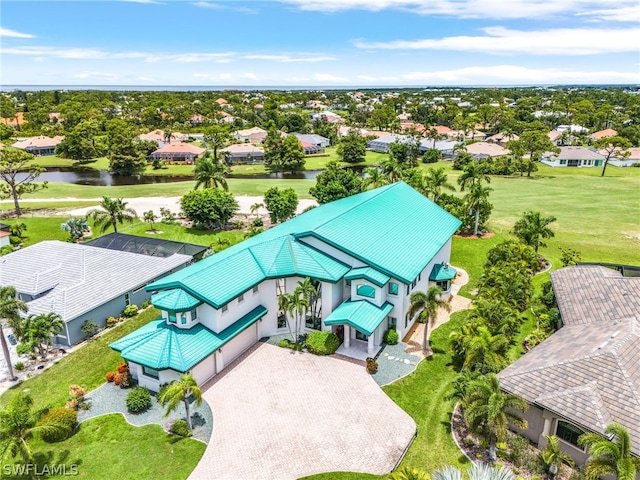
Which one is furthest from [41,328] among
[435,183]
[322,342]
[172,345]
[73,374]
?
[435,183]

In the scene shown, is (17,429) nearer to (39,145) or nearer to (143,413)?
(143,413)

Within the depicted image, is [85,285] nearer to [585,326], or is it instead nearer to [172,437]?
[172,437]

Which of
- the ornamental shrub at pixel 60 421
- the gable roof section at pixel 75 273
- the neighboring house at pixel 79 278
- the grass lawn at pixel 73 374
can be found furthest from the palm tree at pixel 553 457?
the gable roof section at pixel 75 273

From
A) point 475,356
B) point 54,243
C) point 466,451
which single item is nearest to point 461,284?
point 475,356

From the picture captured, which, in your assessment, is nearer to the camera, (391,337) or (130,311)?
(391,337)

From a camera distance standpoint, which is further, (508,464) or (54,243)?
(54,243)

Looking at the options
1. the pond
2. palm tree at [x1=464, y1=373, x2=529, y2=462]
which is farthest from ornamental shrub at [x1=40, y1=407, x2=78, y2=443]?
the pond
